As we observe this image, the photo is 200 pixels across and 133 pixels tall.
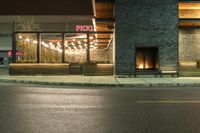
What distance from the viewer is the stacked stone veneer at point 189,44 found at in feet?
82.4

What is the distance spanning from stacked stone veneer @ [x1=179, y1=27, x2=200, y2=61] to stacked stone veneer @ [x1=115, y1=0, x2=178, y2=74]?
198 centimetres

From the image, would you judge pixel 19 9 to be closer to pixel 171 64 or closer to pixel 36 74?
pixel 36 74

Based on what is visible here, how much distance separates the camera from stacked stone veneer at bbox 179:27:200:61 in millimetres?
25125

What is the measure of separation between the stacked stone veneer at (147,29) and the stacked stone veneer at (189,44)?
1976 mm

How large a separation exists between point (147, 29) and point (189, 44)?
3.82m

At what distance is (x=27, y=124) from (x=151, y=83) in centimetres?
1163

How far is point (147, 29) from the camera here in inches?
922

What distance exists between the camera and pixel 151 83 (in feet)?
58.3

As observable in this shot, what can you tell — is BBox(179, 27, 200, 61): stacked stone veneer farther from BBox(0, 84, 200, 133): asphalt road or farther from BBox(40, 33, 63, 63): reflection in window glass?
BBox(0, 84, 200, 133): asphalt road

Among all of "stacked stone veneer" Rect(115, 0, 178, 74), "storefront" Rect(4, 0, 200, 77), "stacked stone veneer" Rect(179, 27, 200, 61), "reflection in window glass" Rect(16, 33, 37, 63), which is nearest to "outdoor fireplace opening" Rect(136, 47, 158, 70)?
"storefront" Rect(4, 0, 200, 77)

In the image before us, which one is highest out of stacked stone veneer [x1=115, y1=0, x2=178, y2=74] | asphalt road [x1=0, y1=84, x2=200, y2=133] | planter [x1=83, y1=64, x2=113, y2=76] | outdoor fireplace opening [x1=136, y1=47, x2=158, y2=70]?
stacked stone veneer [x1=115, y1=0, x2=178, y2=74]

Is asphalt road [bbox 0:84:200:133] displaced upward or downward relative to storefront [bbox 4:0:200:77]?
downward

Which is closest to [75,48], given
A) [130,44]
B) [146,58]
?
[130,44]

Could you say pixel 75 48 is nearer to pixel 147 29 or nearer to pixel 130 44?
pixel 130 44
